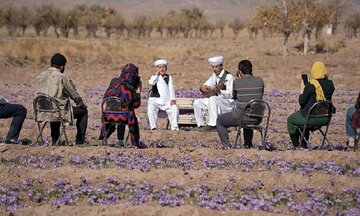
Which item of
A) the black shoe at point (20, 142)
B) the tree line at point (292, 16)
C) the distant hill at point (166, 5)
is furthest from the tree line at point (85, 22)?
the black shoe at point (20, 142)

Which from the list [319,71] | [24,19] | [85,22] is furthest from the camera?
[85,22]

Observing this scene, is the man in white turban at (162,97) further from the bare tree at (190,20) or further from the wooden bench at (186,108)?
the bare tree at (190,20)

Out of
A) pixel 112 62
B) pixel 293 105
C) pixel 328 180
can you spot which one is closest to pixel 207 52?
pixel 112 62

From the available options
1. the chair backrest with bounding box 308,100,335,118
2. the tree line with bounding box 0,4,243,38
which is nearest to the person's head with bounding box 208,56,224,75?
the chair backrest with bounding box 308,100,335,118

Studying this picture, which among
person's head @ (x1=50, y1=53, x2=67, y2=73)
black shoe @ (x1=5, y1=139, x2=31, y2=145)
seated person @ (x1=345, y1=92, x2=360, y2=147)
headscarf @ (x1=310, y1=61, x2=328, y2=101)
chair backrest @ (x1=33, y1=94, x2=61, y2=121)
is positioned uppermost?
person's head @ (x1=50, y1=53, x2=67, y2=73)

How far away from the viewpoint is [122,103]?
881 cm

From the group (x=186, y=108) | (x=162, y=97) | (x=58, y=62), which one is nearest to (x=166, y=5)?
(x=186, y=108)

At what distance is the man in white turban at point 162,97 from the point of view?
10.6 metres

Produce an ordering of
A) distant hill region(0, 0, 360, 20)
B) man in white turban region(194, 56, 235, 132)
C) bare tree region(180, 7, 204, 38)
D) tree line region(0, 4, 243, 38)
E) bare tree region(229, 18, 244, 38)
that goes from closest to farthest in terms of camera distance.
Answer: man in white turban region(194, 56, 235, 132) → tree line region(0, 4, 243, 38) → bare tree region(180, 7, 204, 38) → bare tree region(229, 18, 244, 38) → distant hill region(0, 0, 360, 20)

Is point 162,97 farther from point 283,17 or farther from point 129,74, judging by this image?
point 283,17

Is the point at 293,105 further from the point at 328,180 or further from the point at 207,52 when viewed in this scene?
the point at 207,52

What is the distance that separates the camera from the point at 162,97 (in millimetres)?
10711

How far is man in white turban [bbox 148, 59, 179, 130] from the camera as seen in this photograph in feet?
34.9

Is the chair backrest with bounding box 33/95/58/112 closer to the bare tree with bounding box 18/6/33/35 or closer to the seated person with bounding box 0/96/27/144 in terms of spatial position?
the seated person with bounding box 0/96/27/144
